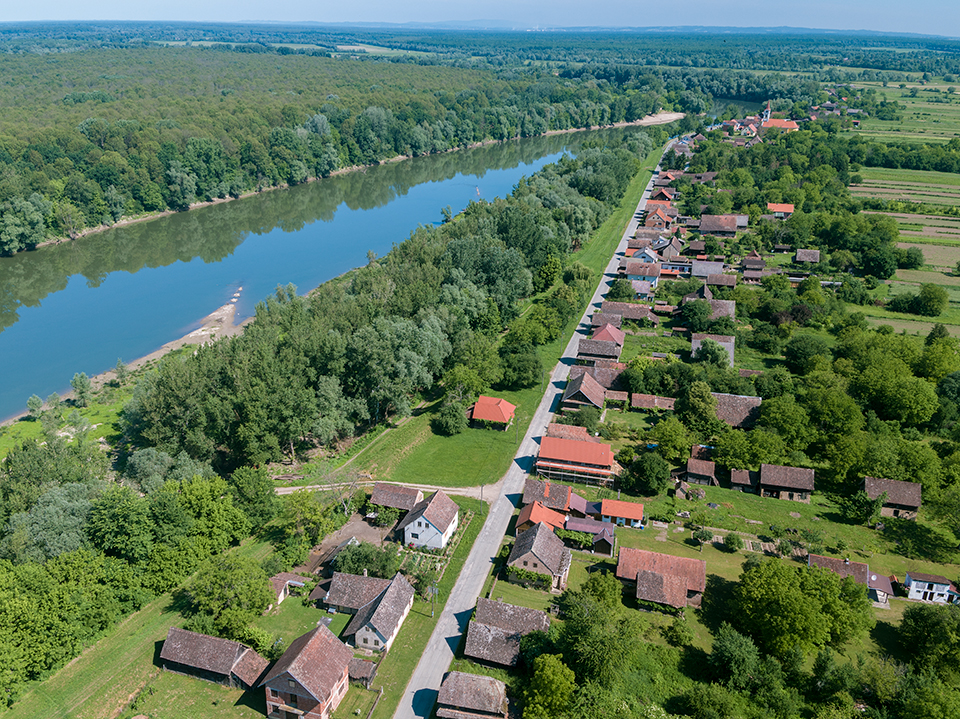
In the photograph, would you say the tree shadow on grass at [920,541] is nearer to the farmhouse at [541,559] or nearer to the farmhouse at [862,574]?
the farmhouse at [862,574]

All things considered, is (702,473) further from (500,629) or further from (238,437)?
(238,437)

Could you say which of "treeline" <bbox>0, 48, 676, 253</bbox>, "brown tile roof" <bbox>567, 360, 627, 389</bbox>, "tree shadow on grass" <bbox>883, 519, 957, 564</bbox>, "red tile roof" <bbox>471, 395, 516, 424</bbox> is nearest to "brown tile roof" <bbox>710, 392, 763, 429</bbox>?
"brown tile roof" <bbox>567, 360, 627, 389</bbox>

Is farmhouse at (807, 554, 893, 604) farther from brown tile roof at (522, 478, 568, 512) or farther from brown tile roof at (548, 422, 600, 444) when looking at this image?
brown tile roof at (548, 422, 600, 444)

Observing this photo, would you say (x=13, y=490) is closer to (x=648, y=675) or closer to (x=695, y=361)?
(x=648, y=675)

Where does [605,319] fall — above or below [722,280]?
below

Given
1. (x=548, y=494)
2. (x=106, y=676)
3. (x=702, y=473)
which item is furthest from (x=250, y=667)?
(x=702, y=473)

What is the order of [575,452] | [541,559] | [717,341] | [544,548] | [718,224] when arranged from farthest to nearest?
1. [718,224]
2. [717,341]
3. [575,452]
4. [544,548]
5. [541,559]
